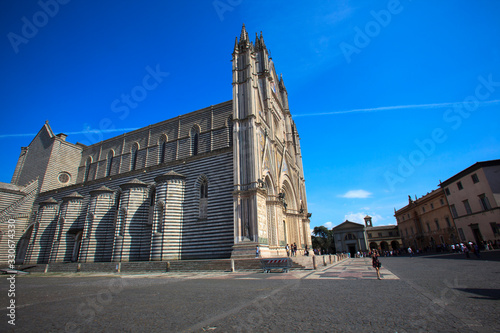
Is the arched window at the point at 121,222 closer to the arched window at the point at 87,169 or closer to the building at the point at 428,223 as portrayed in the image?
the arched window at the point at 87,169

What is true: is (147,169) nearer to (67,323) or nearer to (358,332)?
(67,323)

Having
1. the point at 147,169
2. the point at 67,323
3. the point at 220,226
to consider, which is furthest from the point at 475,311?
the point at 147,169

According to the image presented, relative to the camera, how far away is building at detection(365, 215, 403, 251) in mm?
66625

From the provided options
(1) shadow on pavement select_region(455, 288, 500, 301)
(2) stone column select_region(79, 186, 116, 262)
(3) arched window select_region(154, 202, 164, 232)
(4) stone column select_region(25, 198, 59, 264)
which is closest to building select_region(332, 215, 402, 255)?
(3) arched window select_region(154, 202, 164, 232)

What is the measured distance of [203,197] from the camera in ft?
67.4

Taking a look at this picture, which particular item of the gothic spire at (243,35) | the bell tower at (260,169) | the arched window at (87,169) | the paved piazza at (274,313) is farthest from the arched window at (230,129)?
the arched window at (87,169)

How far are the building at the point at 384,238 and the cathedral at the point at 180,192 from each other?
161ft

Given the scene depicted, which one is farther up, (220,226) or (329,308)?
(220,226)

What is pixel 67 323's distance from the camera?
12.0 ft

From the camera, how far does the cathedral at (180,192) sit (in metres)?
18.8

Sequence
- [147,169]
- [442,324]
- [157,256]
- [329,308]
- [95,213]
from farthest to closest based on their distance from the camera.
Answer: [147,169]
[95,213]
[157,256]
[329,308]
[442,324]

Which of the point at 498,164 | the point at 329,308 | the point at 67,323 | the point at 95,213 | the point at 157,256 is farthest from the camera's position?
the point at 498,164

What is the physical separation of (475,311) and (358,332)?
7.52 ft

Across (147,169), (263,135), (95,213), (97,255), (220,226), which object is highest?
(263,135)
